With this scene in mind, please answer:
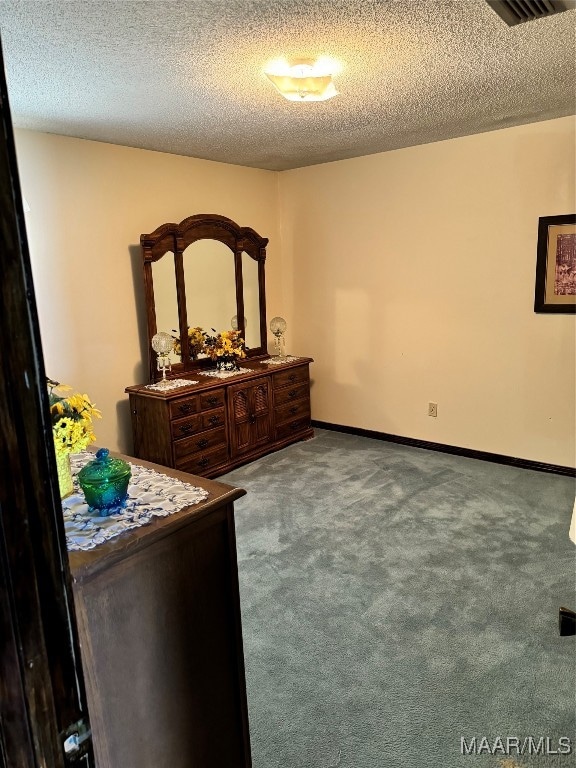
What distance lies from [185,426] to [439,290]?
2.23m

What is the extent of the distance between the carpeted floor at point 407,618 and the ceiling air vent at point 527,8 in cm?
232

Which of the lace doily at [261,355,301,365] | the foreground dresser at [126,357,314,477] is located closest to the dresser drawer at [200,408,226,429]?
the foreground dresser at [126,357,314,477]

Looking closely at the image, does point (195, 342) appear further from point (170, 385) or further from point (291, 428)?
point (291, 428)

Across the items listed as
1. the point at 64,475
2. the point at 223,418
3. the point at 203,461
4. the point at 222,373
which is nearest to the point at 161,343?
the point at 222,373

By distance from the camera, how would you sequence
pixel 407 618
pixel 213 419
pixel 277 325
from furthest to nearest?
1. pixel 277 325
2. pixel 213 419
3. pixel 407 618

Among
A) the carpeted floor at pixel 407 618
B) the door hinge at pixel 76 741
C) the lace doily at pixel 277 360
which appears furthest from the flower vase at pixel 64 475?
the lace doily at pixel 277 360

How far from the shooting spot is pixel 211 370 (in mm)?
4371

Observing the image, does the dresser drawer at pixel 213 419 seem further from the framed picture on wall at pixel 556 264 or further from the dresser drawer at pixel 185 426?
the framed picture on wall at pixel 556 264

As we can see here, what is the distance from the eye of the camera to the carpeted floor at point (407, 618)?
1.72m

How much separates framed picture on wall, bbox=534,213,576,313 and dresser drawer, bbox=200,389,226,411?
238cm

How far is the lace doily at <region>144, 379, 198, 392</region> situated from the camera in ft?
12.3

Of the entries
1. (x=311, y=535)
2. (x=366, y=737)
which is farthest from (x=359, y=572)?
(x=366, y=737)

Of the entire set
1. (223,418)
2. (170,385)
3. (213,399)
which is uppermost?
(170,385)

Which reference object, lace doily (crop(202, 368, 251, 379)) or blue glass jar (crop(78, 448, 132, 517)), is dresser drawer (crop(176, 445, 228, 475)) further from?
blue glass jar (crop(78, 448, 132, 517))
